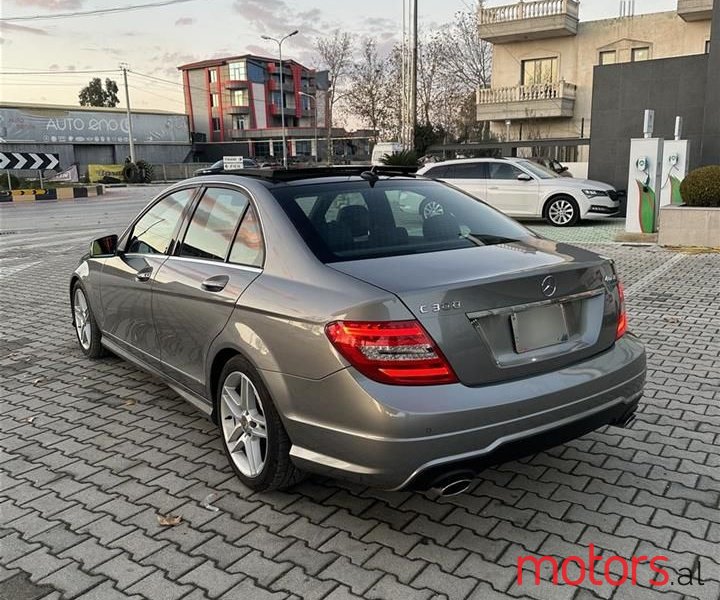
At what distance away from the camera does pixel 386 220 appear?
372 centimetres

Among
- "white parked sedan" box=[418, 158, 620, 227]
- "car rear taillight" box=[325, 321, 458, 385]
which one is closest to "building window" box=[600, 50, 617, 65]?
"white parked sedan" box=[418, 158, 620, 227]

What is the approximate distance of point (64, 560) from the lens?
2.94 metres

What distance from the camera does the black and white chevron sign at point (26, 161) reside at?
88.2 feet

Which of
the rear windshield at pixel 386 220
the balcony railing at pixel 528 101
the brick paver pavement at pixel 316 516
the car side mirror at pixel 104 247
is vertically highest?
the balcony railing at pixel 528 101

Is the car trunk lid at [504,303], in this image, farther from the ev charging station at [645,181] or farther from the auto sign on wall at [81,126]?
the auto sign on wall at [81,126]

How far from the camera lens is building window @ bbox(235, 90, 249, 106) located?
82875mm

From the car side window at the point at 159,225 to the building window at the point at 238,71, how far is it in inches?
3254

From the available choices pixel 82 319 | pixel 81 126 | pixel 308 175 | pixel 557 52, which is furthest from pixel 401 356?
pixel 81 126

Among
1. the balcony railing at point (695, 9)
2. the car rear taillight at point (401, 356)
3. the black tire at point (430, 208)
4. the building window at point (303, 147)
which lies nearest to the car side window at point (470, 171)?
the black tire at point (430, 208)

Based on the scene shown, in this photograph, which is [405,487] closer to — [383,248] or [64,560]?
[383,248]

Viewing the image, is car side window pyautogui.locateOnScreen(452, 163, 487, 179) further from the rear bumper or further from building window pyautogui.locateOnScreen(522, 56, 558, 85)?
building window pyautogui.locateOnScreen(522, 56, 558, 85)

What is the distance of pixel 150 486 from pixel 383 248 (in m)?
1.80

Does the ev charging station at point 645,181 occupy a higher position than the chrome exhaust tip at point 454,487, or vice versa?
the ev charging station at point 645,181

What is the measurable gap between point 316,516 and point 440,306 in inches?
50.0
